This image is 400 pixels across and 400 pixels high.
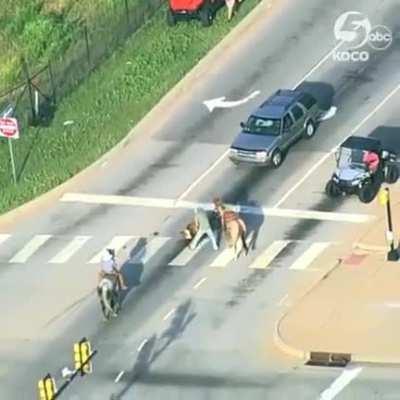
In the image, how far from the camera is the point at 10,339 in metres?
49.7

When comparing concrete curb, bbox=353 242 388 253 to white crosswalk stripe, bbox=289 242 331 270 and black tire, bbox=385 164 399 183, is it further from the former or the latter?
black tire, bbox=385 164 399 183

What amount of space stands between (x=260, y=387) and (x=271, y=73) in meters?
19.6

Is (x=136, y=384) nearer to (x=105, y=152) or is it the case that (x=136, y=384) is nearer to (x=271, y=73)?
(x=105, y=152)

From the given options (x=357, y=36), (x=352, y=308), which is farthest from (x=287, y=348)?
(x=357, y=36)

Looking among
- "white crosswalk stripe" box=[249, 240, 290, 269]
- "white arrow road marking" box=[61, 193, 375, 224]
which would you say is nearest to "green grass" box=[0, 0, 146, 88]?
"white arrow road marking" box=[61, 193, 375, 224]

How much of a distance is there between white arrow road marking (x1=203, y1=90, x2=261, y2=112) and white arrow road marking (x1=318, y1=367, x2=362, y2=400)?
17.4m

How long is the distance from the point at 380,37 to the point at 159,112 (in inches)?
345

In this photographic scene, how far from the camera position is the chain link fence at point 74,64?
206 ft

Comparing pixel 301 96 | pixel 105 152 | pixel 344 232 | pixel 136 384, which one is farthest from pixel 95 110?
pixel 136 384

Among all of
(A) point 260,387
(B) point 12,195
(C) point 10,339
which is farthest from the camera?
(B) point 12,195

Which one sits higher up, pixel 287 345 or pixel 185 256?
pixel 185 256

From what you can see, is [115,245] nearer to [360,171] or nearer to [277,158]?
[277,158]

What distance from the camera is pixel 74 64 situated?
6481 cm

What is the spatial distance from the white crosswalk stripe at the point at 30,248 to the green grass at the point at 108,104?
87.6 inches
